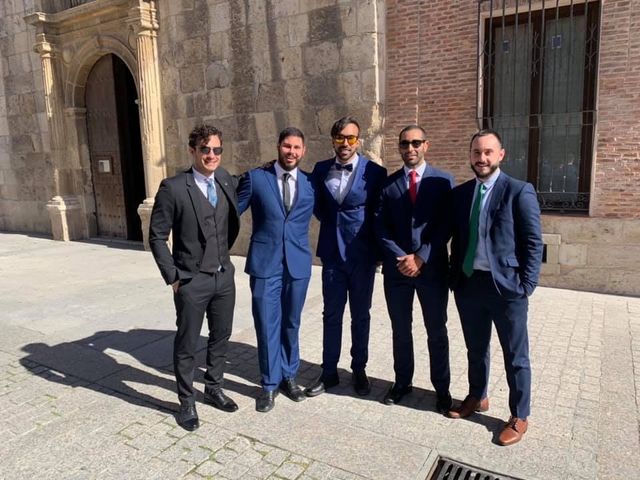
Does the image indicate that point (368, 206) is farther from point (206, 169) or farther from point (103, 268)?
point (103, 268)

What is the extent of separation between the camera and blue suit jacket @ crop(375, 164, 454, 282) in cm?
337

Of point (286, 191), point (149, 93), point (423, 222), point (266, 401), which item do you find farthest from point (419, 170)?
point (149, 93)

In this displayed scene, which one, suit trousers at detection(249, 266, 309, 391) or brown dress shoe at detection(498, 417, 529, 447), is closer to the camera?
brown dress shoe at detection(498, 417, 529, 447)

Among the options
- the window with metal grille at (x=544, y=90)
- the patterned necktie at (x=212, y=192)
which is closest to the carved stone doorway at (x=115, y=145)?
the window with metal grille at (x=544, y=90)

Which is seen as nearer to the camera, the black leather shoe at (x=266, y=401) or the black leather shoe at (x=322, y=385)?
the black leather shoe at (x=266, y=401)

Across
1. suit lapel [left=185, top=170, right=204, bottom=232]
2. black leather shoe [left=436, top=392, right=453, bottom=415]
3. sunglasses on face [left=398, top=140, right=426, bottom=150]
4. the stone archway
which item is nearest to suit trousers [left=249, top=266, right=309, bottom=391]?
suit lapel [left=185, top=170, right=204, bottom=232]

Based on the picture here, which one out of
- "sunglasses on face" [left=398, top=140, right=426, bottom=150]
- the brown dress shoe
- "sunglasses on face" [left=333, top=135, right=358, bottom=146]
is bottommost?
the brown dress shoe

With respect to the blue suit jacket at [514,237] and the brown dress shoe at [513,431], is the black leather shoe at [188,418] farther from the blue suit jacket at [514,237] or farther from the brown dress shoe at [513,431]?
the blue suit jacket at [514,237]

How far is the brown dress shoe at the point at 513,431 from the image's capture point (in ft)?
10.3

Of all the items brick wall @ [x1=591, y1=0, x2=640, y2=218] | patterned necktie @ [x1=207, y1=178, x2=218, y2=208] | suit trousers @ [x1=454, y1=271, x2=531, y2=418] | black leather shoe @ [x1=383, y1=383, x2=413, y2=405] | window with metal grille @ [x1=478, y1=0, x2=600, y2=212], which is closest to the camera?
suit trousers @ [x1=454, y1=271, x2=531, y2=418]

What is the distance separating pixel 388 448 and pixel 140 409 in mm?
1761

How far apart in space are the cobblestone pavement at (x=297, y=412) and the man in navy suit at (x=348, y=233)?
0.50m

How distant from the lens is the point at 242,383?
407cm

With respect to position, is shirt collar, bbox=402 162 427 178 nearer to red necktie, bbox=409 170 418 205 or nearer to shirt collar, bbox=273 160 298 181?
red necktie, bbox=409 170 418 205
